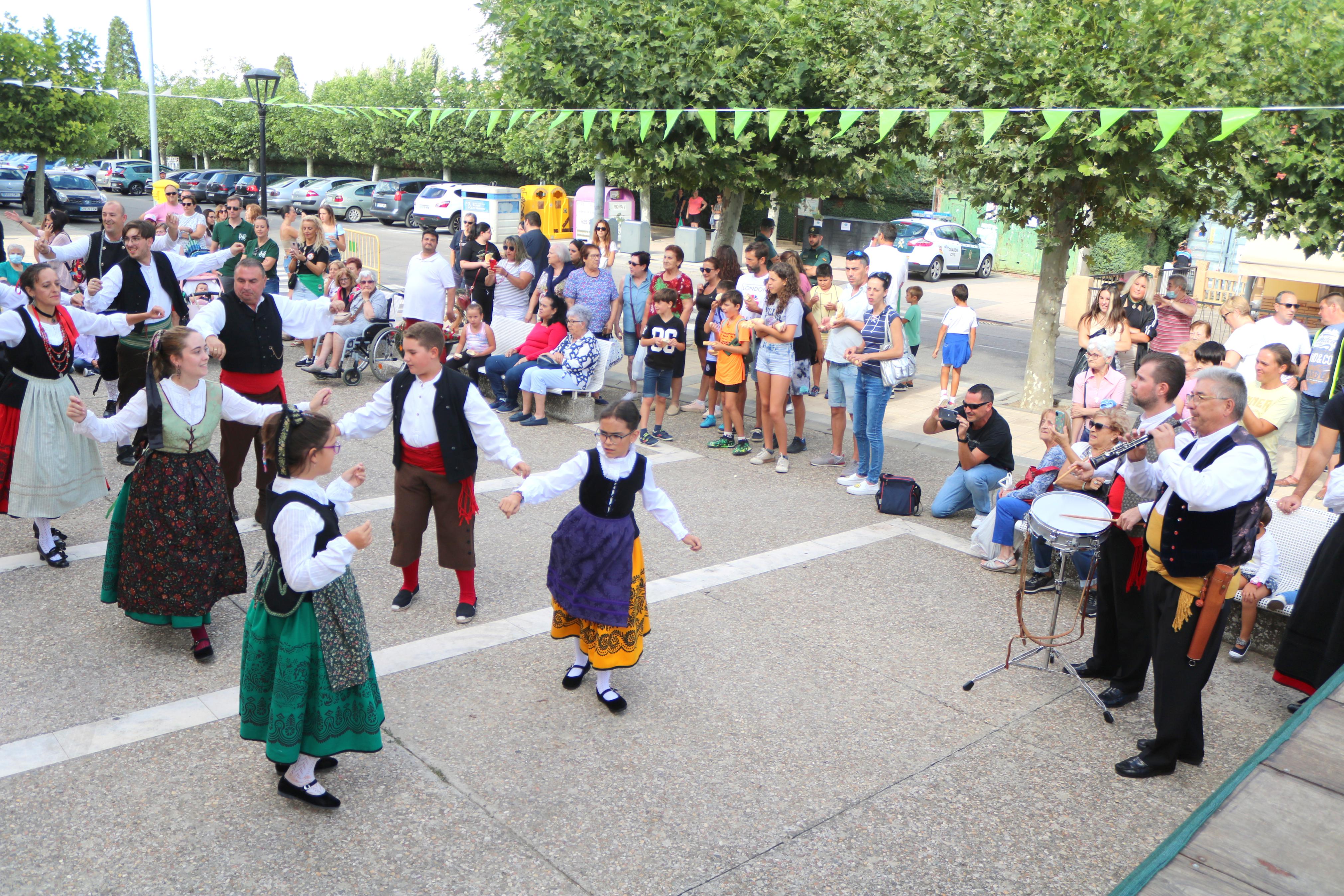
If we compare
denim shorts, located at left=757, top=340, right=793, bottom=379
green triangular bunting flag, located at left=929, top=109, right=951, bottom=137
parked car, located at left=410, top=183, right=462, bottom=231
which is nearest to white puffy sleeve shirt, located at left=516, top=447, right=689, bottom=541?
denim shorts, located at left=757, top=340, right=793, bottom=379

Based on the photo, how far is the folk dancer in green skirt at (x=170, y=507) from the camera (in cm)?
502

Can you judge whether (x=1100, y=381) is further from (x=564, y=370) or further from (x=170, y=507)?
(x=170, y=507)

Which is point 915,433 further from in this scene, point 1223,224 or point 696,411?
point 1223,224

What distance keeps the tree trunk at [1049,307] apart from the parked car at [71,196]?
29.1 metres

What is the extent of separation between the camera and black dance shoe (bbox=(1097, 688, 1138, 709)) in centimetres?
519

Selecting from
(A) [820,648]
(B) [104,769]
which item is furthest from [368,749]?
(A) [820,648]

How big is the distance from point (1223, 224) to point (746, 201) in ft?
19.9

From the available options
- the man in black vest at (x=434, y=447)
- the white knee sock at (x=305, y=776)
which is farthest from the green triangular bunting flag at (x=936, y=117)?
the white knee sock at (x=305, y=776)

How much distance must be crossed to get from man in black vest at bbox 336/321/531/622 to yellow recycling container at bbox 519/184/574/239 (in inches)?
961

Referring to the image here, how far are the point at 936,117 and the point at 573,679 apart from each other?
6.61 meters

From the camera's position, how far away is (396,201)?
34.6 metres

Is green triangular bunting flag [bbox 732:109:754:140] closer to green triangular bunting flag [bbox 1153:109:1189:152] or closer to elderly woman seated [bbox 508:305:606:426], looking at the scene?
elderly woman seated [bbox 508:305:606:426]

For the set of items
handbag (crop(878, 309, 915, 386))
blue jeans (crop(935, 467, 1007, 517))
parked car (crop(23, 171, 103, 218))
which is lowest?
blue jeans (crop(935, 467, 1007, 517))

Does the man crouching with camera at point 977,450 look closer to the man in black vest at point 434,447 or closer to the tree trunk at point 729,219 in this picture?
the man in black vest at point 434,447
